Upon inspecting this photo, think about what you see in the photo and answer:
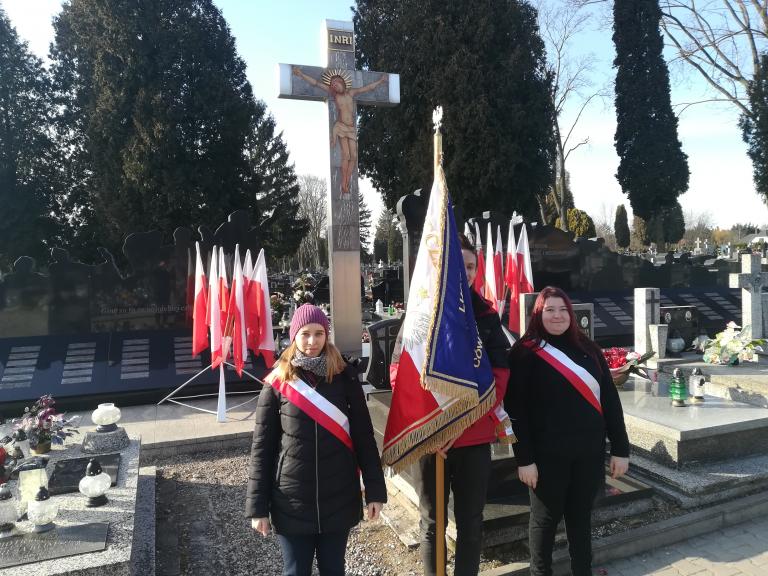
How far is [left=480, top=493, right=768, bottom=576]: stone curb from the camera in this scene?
323cm

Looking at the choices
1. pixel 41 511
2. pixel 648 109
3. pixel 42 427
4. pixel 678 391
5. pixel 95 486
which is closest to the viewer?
pixel 41 511

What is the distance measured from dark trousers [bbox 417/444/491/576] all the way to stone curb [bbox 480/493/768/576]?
0.61 metres

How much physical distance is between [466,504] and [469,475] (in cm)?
15

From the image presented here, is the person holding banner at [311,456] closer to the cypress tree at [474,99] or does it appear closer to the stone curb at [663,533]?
the stone curb at [663,533]

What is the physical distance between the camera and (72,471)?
3.61 meters

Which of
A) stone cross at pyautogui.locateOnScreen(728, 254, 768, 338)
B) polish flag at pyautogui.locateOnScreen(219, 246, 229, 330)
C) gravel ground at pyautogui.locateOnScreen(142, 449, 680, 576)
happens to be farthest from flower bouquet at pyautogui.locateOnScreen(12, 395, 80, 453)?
stone cross at pyautogui.locateOnScreen(728, 254, 768, 338)

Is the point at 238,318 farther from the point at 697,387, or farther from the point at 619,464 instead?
the point at 697,387

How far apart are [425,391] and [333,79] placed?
8019 millimetres

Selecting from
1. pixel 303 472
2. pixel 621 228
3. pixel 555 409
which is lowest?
pixel 303 472

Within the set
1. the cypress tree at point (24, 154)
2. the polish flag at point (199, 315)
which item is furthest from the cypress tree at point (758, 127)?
the cypress tree at point (24, 154)

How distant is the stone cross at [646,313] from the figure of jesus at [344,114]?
5.33m

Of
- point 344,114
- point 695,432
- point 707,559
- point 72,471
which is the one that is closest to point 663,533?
point 707,559

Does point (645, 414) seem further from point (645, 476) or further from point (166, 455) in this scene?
point (166, 455)

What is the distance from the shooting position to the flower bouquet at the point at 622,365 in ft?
17.7
